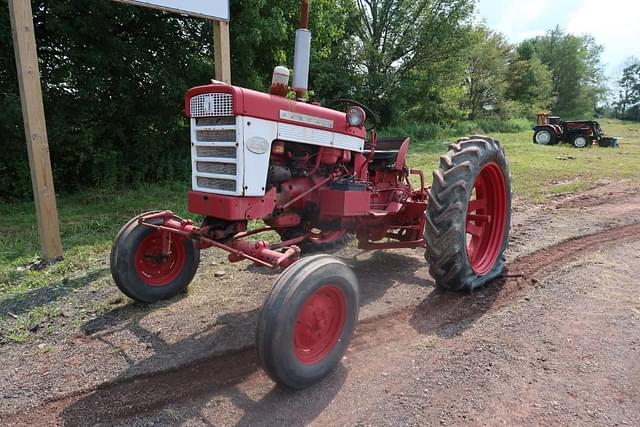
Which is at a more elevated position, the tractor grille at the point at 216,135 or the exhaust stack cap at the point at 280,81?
the exhaust stack cap at the point at 280,81

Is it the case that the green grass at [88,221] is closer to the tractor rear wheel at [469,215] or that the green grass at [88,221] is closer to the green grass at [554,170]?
the green grass at [554,170]

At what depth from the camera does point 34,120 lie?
4.36 meters

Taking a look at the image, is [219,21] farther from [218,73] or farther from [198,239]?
[198,239]

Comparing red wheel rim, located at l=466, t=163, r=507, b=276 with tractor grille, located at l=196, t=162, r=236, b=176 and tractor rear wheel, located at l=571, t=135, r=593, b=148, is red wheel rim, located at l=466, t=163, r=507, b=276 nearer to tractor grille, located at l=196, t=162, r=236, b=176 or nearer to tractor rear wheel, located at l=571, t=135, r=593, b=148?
tractor grille, located at l=196, t=162, r=236, b=176

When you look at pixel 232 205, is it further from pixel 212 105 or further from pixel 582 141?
pixel 582 141

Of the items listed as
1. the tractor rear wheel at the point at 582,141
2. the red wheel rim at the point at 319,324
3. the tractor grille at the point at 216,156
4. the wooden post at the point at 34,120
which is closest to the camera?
the red wheel rim at the point at 319,324

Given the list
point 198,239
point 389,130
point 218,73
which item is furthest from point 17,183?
point 389,130

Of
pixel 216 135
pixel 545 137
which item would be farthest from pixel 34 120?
pixel 545 137

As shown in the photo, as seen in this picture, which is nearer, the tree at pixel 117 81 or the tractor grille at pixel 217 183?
the tractor grille at pixel 217 183

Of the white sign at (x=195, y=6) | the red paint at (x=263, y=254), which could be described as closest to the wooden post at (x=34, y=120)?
the white sign at (x=195, y=6)

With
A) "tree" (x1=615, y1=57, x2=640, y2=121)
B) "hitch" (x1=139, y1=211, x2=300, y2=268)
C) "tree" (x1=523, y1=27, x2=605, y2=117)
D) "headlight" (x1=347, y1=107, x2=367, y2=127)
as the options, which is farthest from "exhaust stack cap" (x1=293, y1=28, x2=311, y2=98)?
"tree" (x1=615, y1=57, x2=640, y2=121)

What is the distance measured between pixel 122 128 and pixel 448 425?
27.1 ft

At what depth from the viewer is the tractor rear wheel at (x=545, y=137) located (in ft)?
67.3

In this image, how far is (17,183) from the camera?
753 centimetres
